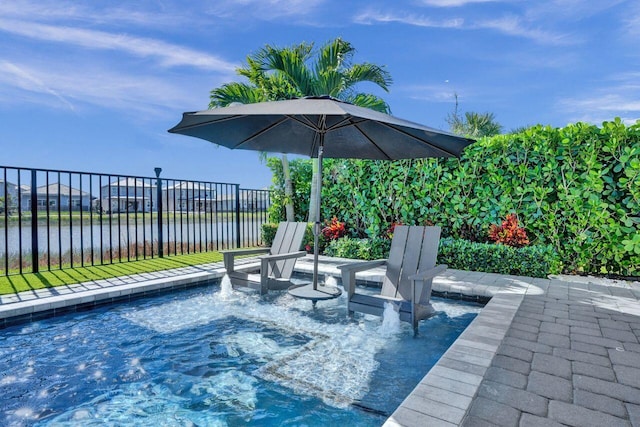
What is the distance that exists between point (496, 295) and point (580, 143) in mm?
3364

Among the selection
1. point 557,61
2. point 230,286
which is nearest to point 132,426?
point 230,286

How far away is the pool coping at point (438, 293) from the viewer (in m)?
1.79

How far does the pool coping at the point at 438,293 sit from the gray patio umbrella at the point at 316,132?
6.08ft

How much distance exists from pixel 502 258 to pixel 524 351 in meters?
3.52

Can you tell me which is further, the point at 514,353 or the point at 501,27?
the point at 501,27

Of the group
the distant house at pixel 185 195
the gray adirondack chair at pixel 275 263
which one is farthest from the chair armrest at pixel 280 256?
the distant house at pixel 185 195

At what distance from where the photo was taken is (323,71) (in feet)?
31.9

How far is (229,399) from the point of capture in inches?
89.3

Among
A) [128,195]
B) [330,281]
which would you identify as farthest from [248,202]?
[330,281]

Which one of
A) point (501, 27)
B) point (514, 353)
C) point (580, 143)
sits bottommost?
point (514, 353)

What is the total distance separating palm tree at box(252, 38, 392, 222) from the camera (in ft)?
30.9

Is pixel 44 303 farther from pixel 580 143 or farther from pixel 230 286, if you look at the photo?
pixel 580 143

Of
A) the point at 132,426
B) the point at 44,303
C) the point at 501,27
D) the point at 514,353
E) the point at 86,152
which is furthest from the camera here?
the point at 86,152

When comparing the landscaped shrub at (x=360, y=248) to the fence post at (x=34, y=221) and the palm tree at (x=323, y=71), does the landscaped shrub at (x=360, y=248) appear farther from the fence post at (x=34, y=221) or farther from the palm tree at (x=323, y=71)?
the fence post at (x=34, y=221)
